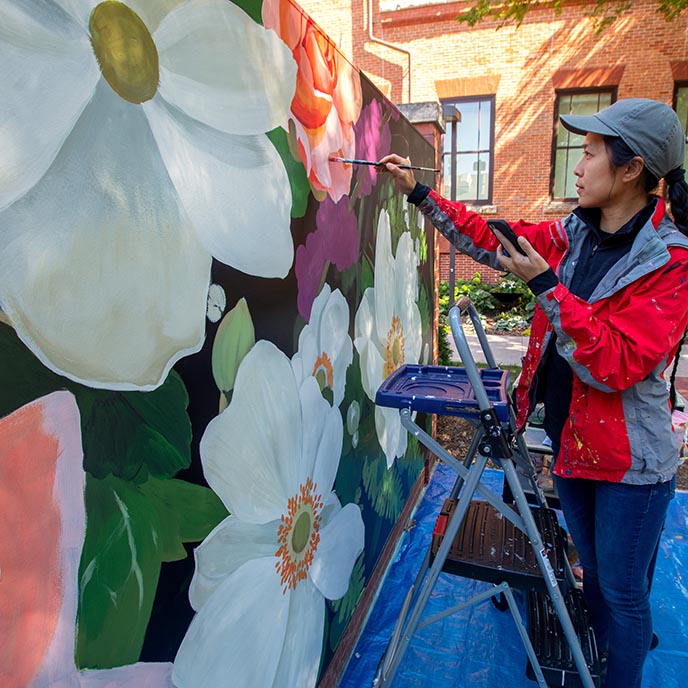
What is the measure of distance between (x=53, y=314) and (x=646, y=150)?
1.55 m

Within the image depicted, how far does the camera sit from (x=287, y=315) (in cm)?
153

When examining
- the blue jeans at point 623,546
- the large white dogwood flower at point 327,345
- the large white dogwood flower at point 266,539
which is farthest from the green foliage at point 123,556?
the blue jeans at point 623,546

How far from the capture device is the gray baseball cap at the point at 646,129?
1.55 m

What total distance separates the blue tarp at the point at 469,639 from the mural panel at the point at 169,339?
509 mm

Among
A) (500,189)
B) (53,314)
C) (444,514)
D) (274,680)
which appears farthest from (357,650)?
(500,189)

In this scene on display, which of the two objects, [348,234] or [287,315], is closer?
[287,315]

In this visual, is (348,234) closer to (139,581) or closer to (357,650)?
(139,581)

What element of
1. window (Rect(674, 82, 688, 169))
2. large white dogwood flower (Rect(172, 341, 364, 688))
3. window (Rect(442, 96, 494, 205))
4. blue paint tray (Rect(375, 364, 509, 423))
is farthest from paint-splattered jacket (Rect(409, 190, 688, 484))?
window (Rect(674, 82, 688, 169))

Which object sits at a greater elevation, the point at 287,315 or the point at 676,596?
the point at 287,315

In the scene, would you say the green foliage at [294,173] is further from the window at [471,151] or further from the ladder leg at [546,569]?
the window at [471,151]

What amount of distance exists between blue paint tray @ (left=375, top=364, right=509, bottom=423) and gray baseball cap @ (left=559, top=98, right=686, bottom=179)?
790 millimetres

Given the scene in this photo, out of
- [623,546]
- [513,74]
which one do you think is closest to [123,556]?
[623,546]

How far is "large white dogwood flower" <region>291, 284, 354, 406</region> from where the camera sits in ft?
5.51

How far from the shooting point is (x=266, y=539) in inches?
58.1
